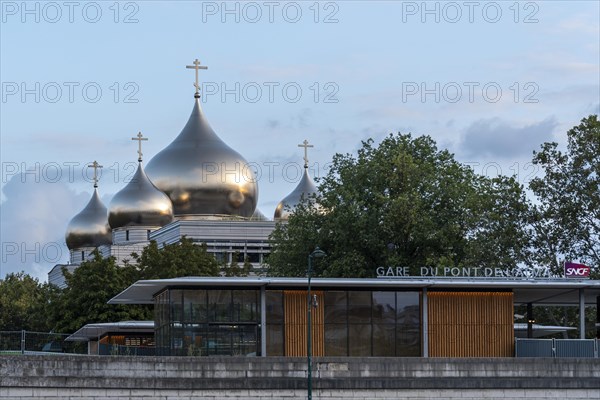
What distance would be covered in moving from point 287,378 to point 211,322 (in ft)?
20.2

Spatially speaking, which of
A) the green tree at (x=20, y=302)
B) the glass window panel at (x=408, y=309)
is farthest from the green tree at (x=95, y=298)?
the glass window panel at (x=408, y=309)

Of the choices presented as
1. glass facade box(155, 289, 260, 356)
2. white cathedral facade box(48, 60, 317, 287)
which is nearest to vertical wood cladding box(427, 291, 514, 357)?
glass facade box(155, 289, 260, 356)

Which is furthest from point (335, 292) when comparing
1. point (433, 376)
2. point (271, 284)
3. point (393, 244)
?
point (393, 244)

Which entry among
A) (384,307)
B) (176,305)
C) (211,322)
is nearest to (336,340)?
(384,307)

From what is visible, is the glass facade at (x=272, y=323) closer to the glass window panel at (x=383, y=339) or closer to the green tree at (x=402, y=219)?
the glass window panel at (x=383, y=339)

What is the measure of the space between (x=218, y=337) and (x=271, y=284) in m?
2.98

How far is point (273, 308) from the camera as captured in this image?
62.8 m

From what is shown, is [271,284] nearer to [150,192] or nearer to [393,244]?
[393,244]

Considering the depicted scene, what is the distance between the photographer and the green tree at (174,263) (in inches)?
3949

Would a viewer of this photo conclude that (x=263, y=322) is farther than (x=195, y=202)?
No

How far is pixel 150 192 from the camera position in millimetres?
129375

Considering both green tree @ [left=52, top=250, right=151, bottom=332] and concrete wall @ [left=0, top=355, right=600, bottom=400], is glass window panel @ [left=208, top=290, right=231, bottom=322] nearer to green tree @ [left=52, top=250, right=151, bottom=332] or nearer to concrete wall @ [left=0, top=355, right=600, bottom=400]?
concrete wall @ [left=0, top=355, right=600, bottom=400]

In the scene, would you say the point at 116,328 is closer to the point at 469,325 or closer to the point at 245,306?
the point at 245,306

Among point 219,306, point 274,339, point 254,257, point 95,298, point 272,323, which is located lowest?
point 274,339
